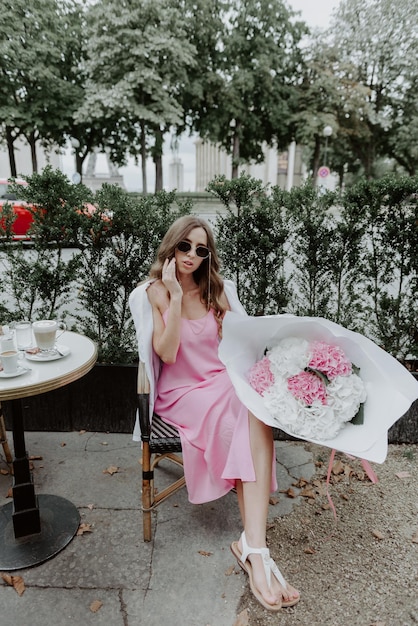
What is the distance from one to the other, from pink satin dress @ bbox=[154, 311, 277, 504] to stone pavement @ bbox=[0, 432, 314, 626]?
Answer: 0.32m

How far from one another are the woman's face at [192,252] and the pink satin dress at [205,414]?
292 mm

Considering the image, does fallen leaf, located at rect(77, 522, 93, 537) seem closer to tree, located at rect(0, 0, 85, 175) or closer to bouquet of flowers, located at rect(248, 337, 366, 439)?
bouquet of flowers, located at rect(248, 337, 366, 439)

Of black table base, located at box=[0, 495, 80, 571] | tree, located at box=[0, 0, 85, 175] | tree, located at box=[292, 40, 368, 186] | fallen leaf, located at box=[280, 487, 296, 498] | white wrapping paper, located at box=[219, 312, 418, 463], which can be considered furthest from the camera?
tree, located at box=[292, 40, 368, 186]

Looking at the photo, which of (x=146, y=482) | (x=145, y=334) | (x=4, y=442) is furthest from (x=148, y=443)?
(x=4, y=442)

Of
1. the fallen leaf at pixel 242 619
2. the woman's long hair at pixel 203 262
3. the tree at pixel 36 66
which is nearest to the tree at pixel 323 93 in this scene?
the tree at pixel 36 66

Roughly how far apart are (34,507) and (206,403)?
1.02 metres

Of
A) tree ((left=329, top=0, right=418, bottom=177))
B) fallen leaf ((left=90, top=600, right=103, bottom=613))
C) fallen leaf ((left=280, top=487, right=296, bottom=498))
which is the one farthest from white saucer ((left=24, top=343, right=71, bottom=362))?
tree ((left=329, top=0, right=418, bottom=177))

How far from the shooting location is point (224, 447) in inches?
80.5

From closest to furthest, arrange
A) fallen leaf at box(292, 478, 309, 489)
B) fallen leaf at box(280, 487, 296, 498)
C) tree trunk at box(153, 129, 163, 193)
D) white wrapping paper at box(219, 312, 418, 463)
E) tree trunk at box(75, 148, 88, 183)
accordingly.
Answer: white wrapping paper at box(219, 312, 418, 463) < fallen leaf at box(280, 487, 296, 498) < fallen leaf at box(292, 478, 309, 489) < tree trunk at box(75, 148, 88, 183) < tree trunk at box(153, 129, 163, 193)

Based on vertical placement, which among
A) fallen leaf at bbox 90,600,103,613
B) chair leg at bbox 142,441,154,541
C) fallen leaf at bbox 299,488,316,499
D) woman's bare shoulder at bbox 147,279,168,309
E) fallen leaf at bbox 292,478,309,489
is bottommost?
fallen leaf at bbox 292,478,309,489

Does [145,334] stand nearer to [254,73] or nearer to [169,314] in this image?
[169,314]

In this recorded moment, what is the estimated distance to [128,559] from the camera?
82.0 inches

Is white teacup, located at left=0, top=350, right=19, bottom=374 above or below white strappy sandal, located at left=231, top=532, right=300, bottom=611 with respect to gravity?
above

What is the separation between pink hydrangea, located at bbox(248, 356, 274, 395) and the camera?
6.14ft
